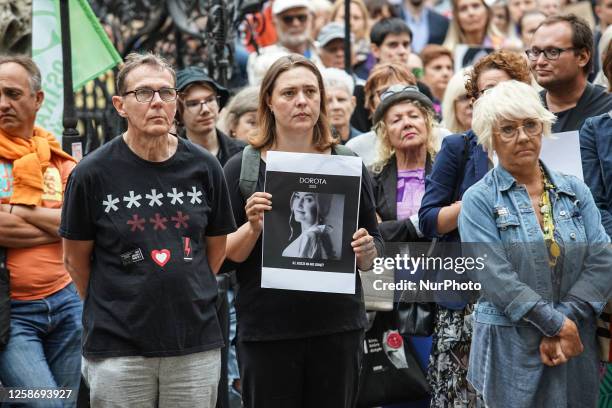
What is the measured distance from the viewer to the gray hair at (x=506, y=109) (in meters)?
5.20

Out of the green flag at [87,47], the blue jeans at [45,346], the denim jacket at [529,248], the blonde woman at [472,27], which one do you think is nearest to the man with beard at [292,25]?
the blonde woman at [472,27]

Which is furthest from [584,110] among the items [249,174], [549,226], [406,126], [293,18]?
[293,18]

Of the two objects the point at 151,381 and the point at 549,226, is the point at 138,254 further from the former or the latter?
the point at 549,226

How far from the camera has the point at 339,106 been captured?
831cm

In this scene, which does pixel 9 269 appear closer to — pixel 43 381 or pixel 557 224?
pixel 43 381

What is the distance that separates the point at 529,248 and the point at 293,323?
1185 mm

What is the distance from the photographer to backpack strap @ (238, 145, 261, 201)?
5414mm

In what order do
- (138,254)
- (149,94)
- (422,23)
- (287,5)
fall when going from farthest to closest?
(422,23) → (287,5) → (149,94) → (138,254)

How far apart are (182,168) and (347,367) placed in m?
A: 1.29

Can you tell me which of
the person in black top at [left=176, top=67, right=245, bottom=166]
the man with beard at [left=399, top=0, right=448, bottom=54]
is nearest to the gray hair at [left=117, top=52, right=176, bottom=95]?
the person in black top at [left=176, top=67, right=245, bottom=166]

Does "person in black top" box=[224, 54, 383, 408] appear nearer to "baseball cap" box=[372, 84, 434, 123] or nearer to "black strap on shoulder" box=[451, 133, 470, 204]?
"black strap on shoulder" box=[451, 133, 470, 204]

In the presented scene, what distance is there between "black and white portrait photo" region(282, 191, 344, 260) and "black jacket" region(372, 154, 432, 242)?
1.08 metres

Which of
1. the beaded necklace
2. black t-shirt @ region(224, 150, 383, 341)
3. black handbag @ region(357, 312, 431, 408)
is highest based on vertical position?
the beaded necklace

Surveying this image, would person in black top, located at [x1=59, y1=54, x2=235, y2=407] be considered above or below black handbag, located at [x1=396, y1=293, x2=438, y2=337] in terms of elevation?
above
